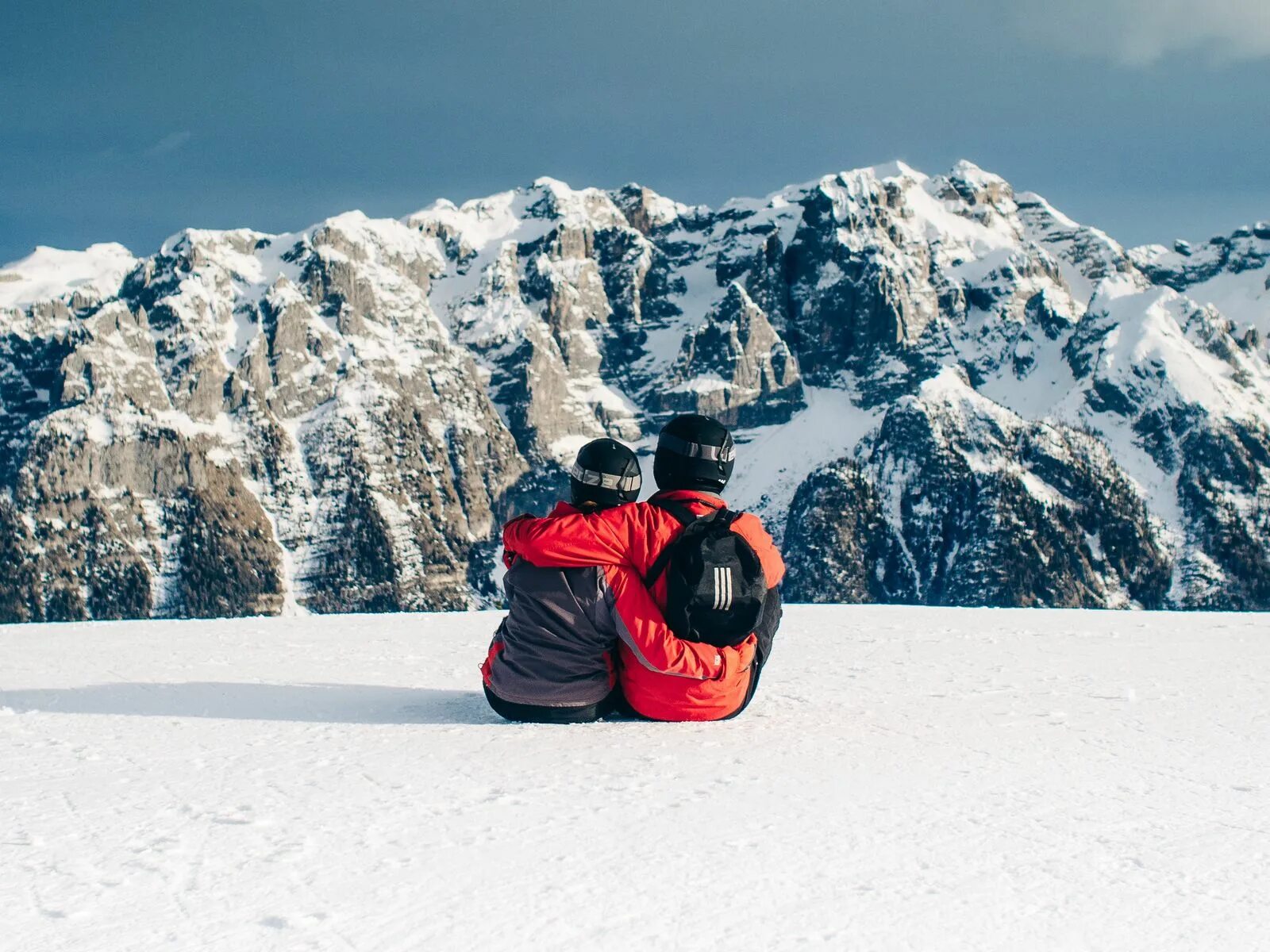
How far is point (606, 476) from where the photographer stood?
20.9ft

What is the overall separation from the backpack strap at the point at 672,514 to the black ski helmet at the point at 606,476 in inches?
7.8

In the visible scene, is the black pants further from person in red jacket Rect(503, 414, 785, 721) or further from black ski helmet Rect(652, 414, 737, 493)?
black ski helmet Rect(652, 414, 737, 493)

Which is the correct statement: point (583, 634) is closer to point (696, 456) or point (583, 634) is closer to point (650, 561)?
point (650, 561)

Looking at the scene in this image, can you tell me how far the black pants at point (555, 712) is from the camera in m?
6.50

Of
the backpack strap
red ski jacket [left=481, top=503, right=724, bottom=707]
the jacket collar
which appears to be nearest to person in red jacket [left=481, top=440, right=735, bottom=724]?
red ski jacket [left=481, top=503, right=724, bottom=707]

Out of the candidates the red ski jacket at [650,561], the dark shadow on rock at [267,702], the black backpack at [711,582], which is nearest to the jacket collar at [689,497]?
the red ski jacket at [650,561]

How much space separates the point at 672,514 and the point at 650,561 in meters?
0.33

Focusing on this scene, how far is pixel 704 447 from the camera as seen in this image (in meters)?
6.48

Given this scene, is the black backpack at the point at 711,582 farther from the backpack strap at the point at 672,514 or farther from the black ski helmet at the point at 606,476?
the black ski helmet at the point at 606,476

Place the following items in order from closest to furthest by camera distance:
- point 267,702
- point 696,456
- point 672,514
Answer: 1. point 672,514
2. point 696,456
3. point 267,702

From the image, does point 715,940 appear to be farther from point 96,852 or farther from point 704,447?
point 704,447

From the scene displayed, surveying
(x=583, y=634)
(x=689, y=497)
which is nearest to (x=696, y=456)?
(x=689, y=497)

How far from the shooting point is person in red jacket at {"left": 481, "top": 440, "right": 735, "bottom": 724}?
20.1ft

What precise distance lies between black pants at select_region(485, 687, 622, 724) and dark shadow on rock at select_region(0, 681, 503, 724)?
23 centimetres
